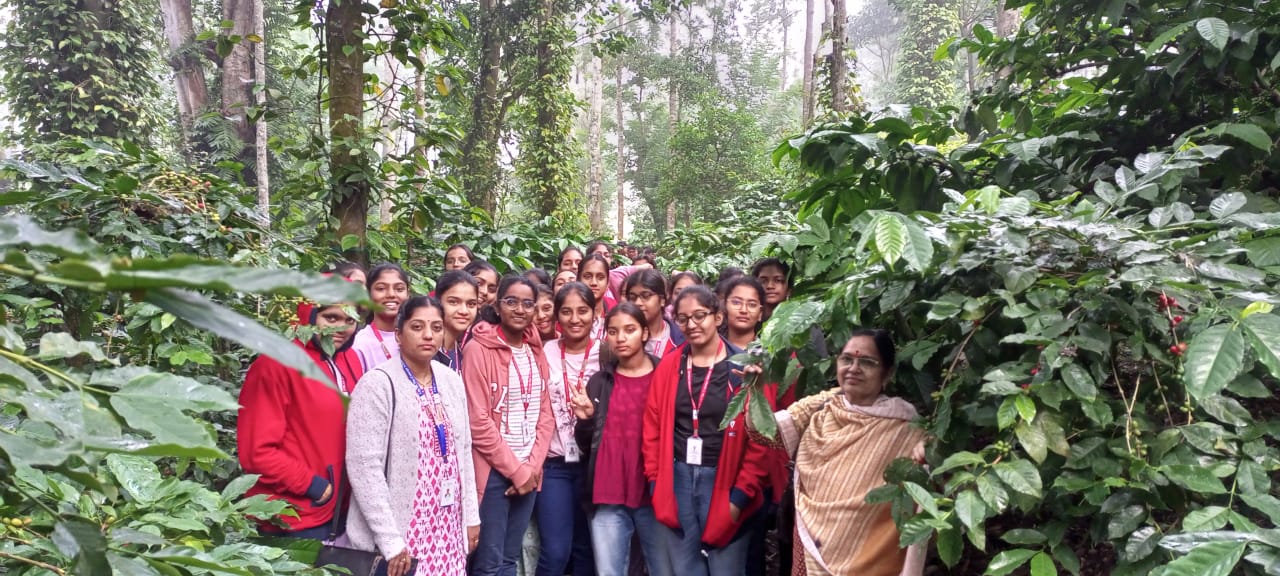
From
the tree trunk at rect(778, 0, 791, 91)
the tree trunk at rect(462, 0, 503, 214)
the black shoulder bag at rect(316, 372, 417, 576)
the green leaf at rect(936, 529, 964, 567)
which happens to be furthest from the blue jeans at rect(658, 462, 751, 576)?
the tree trunk at rect(778, 0, 791, 91)

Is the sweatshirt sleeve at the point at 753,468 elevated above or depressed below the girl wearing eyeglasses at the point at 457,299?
below

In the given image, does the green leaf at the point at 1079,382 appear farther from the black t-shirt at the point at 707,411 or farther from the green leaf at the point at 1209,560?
the black t-shirt at the point at 707,411

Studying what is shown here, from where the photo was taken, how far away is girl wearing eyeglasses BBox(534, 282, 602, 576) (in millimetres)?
3592

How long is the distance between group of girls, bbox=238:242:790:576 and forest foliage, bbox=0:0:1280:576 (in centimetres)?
31

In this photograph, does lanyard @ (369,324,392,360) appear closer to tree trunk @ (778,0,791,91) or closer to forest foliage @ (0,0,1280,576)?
forest foliage @ (0,0,1280,576)

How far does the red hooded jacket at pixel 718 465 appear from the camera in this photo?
3.04 metres

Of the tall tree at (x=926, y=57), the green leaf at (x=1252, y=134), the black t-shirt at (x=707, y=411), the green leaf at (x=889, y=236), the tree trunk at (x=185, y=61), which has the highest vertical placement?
the tall tree at (x=926, y=57)

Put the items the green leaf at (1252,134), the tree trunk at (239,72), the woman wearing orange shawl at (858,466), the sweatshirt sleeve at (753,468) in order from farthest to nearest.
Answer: the tree trunk at (239,72) → the sweatshirt sleeve at (753,468) → the woman wearing orange shawl at (858,466) → the green leaf at (1252,134)

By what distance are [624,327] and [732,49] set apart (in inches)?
847

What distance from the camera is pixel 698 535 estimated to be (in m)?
3.19

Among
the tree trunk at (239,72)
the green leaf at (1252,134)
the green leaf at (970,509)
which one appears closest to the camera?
the green leaf at (970,509)

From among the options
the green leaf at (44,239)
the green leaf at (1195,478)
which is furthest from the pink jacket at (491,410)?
the green leaf at (44,239)

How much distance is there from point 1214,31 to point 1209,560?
1.66m

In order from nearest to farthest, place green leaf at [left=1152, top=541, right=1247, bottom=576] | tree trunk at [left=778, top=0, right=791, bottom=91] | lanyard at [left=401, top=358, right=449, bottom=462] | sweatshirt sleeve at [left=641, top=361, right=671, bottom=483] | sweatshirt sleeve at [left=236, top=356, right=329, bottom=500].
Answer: green leaf at [left=1152, top=541, right=1247, bottom=576]
sweatshirt sleeve at [left=236, top=356, right=329, bottom=500]
lanyard at [left=401, top=358, right=449, bottom=462]
sweatshirt sleeve at [left=641, top=361, right=671, bottom=483]
tree trunk at [left=778, top=0, right=791, bottom=91]
